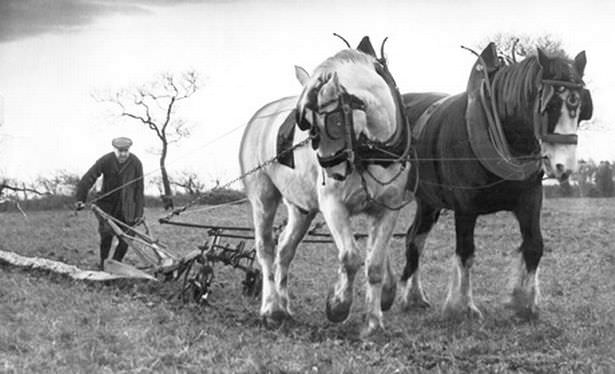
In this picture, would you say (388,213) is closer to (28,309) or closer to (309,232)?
(309,232)

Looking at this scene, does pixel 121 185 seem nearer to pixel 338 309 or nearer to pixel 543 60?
pixel 338 309

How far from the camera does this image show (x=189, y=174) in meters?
11.6

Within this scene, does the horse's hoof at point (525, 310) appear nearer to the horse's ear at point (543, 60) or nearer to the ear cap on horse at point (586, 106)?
the ear cap on horse at point (586, 106)

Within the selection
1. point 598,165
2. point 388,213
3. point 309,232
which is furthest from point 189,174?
point 598,165

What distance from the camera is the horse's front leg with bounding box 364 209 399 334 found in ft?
20.7

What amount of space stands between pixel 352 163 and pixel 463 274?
5.61ft

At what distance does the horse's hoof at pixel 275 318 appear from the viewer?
6.92m

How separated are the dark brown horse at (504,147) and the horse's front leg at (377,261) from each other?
1.85 ft

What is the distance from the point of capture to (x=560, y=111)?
5770 mm

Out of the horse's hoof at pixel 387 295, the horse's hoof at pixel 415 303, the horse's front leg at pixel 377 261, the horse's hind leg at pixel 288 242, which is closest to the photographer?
the horse's front leg at pixel 377 261

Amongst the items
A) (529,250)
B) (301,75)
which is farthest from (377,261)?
(301,75)

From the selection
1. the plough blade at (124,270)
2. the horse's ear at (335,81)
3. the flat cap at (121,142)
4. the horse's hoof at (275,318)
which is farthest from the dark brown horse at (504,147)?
the flat cap at (121,142)

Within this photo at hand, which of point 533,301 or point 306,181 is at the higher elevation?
point 306,181

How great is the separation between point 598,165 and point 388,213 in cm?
848
